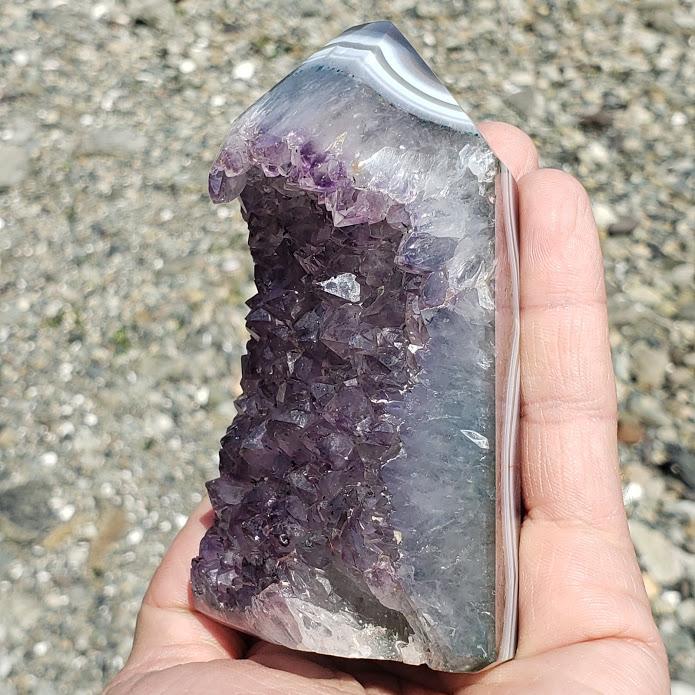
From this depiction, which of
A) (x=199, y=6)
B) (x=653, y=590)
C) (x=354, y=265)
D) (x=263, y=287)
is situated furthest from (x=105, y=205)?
(x=653, y=590)

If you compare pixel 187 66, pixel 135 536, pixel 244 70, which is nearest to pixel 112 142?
pixel 187 66

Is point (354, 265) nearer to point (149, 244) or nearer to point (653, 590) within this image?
point (653, 590)

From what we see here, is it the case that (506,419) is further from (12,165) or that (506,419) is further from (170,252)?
(12,165)

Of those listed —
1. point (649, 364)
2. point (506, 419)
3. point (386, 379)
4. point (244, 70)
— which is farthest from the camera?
point (244, 70)

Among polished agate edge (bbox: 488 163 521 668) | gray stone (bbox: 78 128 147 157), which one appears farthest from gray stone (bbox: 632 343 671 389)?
gray stone (bbox: 78 128 147 157)

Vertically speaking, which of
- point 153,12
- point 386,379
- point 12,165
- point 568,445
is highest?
point 386,379

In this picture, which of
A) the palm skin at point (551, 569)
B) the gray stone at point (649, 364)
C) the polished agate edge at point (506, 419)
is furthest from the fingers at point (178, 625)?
the gray stone at point (649, 364)
